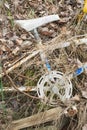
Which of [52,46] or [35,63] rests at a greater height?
[52,46]

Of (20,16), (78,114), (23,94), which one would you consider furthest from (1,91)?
(20,16)

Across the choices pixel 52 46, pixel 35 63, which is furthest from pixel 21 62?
pixel 52 46

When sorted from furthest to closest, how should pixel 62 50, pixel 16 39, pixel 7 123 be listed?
pixel 16 39, pixel 62 50, pixel 7 123

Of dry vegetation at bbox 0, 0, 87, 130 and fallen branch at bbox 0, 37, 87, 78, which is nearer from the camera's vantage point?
dry vegetation at bbox 0, 0, 87, 130

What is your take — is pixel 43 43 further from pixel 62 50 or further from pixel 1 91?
pixel 1 91

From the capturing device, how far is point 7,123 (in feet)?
10.1

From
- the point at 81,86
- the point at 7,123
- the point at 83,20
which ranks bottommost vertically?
the point at 7,123

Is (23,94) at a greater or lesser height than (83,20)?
lesser

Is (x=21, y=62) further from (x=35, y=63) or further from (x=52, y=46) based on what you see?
(x=52, y=46)

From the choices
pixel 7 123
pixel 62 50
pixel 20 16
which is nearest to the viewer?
pixel 7 123

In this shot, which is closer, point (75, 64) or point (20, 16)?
point (75, 64)

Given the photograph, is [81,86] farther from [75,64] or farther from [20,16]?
[20,16]

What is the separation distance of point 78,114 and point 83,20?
1024 mm

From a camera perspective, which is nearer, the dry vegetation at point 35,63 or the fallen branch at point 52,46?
the dry vegetation at point 35,63
